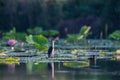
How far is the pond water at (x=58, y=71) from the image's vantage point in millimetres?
24750

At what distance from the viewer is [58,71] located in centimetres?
2681

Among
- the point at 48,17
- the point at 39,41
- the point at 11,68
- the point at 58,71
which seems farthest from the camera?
the point at 48,17

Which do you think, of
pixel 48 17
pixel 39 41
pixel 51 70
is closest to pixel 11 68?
pixel 51 70

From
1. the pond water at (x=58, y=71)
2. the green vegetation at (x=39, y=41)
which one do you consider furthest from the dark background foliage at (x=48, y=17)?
the pond water at (x=58, y=71)

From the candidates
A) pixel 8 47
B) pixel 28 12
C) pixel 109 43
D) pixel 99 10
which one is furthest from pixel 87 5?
pixel 8 47

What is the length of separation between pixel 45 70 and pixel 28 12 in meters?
28.9

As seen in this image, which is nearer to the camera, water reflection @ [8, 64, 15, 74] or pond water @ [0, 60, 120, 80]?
pond water @ [0, 60, 120, 80]

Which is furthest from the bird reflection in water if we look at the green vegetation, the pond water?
the green vegetation

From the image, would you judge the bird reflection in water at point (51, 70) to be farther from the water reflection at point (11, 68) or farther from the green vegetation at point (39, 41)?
the green vegetation at point (39, 41)

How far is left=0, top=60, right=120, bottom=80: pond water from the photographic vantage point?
24750mm

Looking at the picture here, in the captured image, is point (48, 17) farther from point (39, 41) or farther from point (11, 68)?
point (11, 68)

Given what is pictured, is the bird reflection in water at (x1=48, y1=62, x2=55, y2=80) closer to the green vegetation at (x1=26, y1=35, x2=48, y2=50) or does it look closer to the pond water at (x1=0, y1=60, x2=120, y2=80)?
the pond water at (x1=0, y1=60, x2=120, y2=80)

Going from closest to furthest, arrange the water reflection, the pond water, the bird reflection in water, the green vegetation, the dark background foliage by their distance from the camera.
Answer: the pond water < the bird reflection in water < the water reflection < the green vegetation < the dark background foliage

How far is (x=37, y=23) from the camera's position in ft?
186
